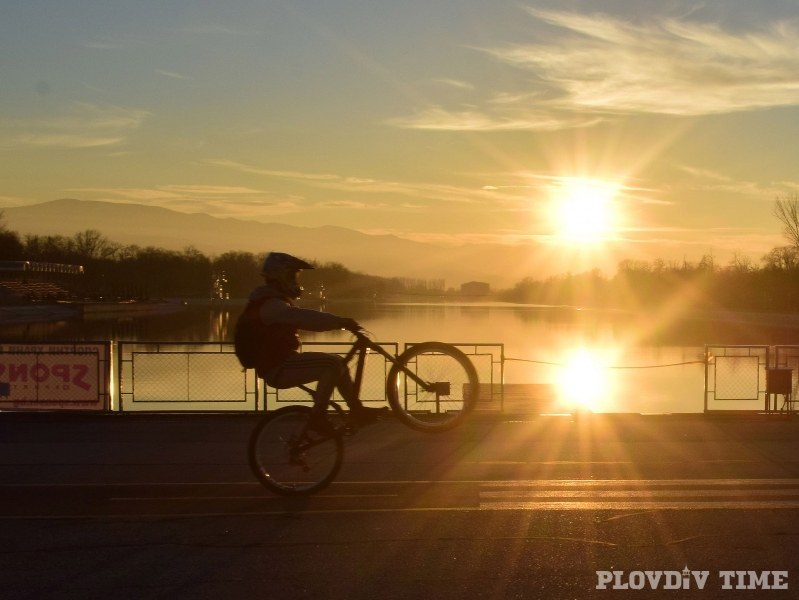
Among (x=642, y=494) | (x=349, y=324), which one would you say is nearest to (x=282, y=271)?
(x=349, y=324)

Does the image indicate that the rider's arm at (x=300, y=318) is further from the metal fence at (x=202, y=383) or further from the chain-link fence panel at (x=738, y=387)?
the chain-link fence panel at (x=738, y=387)

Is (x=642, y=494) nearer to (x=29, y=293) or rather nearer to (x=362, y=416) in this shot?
(x=362, y=416)

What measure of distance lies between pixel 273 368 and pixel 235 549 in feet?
7.44

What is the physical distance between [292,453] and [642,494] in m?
3.31

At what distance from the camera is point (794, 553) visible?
6949 mm

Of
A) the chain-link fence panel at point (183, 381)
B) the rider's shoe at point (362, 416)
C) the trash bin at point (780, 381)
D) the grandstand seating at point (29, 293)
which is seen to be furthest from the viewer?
the grandstand seating at point (29, 293)

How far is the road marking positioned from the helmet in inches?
104

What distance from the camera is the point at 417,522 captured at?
797cm

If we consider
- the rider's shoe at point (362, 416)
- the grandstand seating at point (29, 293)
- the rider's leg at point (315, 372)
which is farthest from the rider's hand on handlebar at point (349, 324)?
the grandstand seating at point (29, 293)

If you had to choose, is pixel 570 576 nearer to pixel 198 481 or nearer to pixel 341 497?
pixel 341 497

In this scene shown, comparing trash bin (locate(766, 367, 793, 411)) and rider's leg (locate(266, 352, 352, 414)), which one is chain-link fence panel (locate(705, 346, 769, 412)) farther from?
rider's leg (locate(266, 352, 352, 414))

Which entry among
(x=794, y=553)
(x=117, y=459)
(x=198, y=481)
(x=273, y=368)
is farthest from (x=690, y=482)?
(x=117, y=459)

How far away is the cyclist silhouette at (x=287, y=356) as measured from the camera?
29.2ft

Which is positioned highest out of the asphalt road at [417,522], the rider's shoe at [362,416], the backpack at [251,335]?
the backpack at [251,335]
